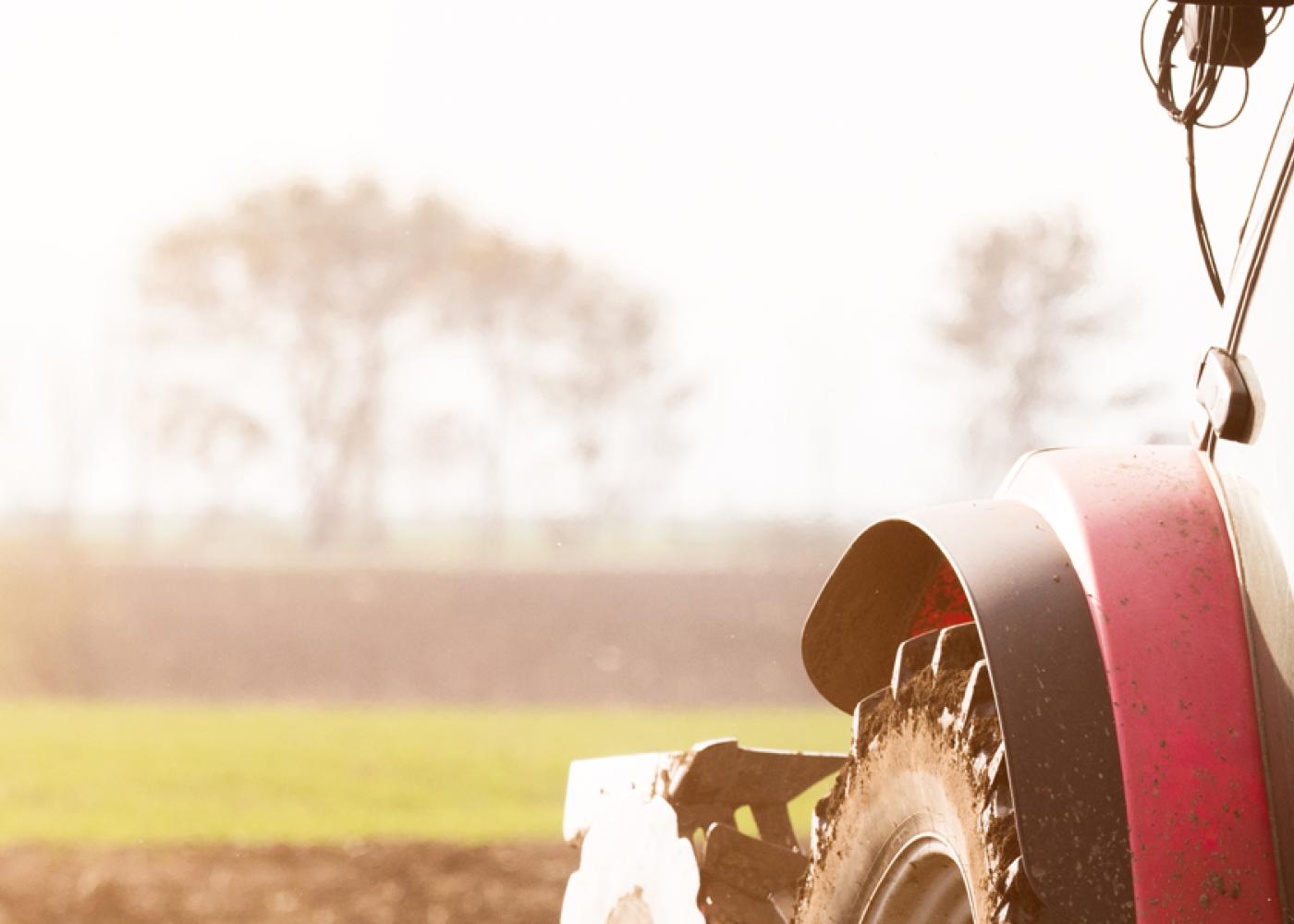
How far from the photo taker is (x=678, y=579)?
75.2 ft

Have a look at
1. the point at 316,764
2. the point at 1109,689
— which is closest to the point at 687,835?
the point at 1109,689

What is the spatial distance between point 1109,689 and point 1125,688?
0.02 m

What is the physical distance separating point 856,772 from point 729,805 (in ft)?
3.61

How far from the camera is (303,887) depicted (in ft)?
31.3

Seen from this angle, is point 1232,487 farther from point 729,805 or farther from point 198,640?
point 198,640

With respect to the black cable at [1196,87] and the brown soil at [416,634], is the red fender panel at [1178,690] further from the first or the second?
the brown soil at [416,634]

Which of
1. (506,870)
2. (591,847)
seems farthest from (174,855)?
(591,847)

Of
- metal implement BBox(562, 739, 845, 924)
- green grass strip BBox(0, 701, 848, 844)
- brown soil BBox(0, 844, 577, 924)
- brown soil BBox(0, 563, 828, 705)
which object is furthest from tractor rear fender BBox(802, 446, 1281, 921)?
brown soil BBox(0, 563, 828, 705)

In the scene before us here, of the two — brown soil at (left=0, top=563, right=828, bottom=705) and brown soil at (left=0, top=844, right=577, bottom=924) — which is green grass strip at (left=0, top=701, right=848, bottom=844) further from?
brown soil at (left=0, top=563, right=828, bottom=705)

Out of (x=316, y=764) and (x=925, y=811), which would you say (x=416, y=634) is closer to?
(x=316, y=764)

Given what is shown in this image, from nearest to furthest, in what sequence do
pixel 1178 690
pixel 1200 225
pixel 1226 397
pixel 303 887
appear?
1. pixel 1178 690
2. pixel 1226 397
3. pixel 1200 225
4. pixel 303 887

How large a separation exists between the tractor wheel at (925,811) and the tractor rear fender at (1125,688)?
0.05 meters

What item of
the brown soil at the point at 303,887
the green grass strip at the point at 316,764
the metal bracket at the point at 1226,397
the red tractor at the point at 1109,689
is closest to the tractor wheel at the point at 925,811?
the red tractor at the point at 1109,689

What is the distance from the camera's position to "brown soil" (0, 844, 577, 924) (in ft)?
28.8
